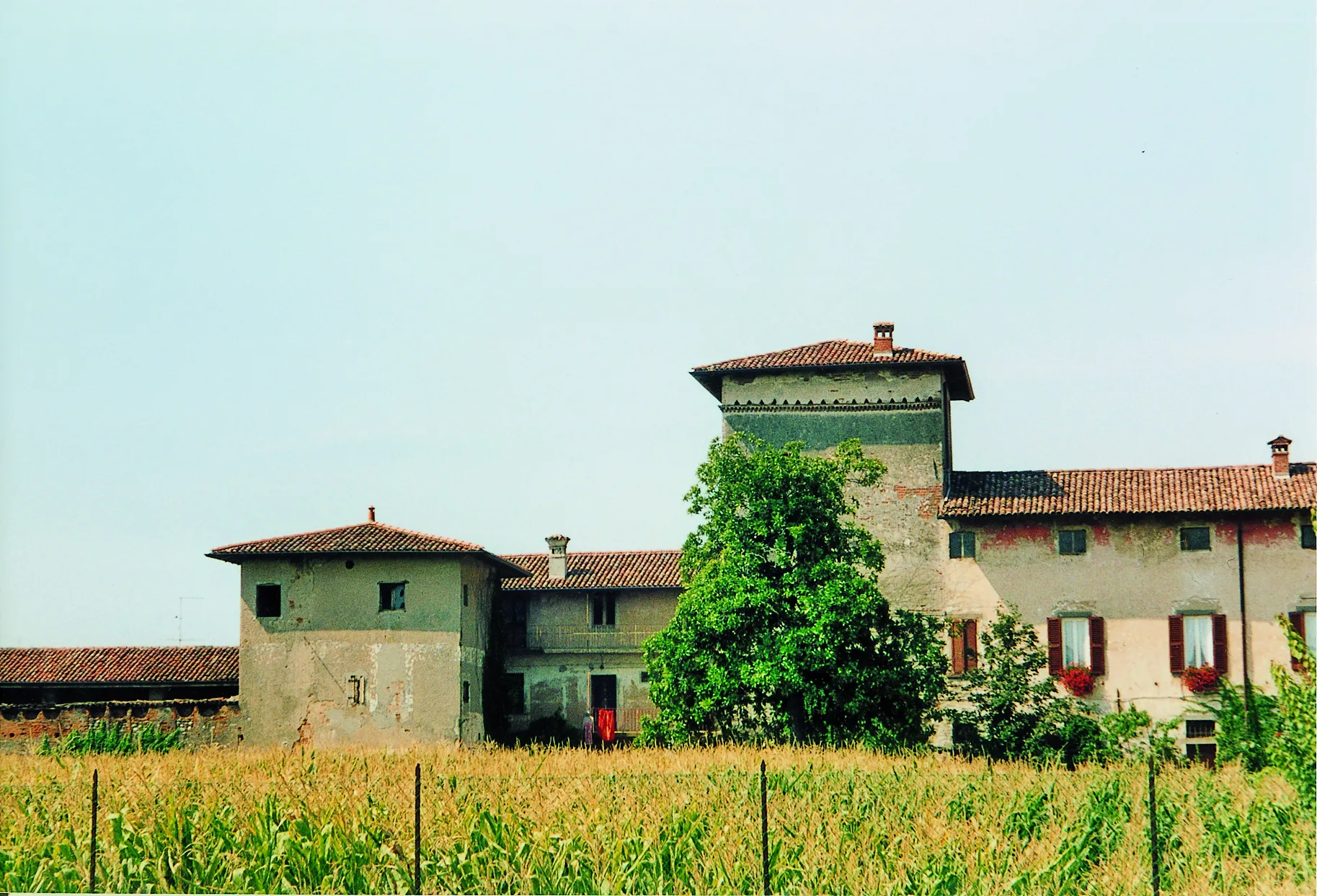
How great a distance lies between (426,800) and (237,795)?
202cm

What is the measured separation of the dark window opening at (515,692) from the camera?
119ft

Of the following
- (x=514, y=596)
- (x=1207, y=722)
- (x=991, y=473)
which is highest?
(x=991, y=473)

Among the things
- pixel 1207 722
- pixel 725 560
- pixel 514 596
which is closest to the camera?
pixel 725 560

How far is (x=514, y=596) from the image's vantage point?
37.2m

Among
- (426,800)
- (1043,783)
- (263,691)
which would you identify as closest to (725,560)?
(1043,783)

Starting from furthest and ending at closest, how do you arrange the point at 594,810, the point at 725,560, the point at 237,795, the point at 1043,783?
the point at 725,560 → the point at 1043,783 → the point at 237,795 → the point at 594,810

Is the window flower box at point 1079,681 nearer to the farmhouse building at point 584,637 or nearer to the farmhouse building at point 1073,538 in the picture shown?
the farmhouse building at point 1073,538

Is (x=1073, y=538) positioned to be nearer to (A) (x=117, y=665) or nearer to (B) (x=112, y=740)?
(B) (x=112, y=740)

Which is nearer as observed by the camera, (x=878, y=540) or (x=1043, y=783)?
(x=1043, y=783)

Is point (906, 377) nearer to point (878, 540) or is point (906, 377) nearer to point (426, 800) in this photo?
point (878, 540)

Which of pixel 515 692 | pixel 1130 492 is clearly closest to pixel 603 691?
pixel 515 692

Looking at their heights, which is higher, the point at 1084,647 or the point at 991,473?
the point at 991,473

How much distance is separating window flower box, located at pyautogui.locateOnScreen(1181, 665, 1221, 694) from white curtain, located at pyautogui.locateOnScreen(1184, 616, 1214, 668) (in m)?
0.16

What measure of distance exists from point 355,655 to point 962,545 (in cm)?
1368
